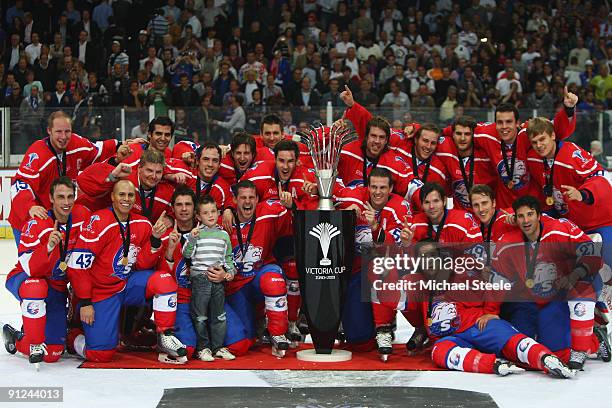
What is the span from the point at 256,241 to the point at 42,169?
1484 millimetres

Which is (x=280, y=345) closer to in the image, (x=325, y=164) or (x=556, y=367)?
(x=325, y=164)

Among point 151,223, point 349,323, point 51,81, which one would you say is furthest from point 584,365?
point 51,81

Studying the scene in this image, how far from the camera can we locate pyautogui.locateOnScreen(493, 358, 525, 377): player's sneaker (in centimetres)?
590

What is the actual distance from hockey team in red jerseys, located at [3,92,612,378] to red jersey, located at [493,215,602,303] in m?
0.01

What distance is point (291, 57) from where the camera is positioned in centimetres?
1529

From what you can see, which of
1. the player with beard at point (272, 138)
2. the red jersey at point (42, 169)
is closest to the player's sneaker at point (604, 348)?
the player with beard at point (272, 138)

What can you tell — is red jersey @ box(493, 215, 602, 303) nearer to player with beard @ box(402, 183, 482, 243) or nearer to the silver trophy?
player with beard @ box(402, 183, 482, 243)

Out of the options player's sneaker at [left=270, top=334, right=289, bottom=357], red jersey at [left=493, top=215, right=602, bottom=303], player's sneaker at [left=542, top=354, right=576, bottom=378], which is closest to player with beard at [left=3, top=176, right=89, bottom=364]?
player's sneaker at [left=270, top=334, right=289, bottom=357]

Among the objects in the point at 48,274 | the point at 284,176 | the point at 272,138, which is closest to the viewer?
the point at 48,274

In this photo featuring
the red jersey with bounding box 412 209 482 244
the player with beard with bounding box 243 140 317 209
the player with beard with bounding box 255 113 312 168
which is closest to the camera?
the red jersey with bounding box 412 209 482 244

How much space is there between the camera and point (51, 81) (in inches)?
557

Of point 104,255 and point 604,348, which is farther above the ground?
point 104,255

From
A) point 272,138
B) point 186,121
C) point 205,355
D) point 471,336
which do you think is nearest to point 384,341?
point 471,336

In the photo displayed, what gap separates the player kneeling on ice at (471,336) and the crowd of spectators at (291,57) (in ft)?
20.9
